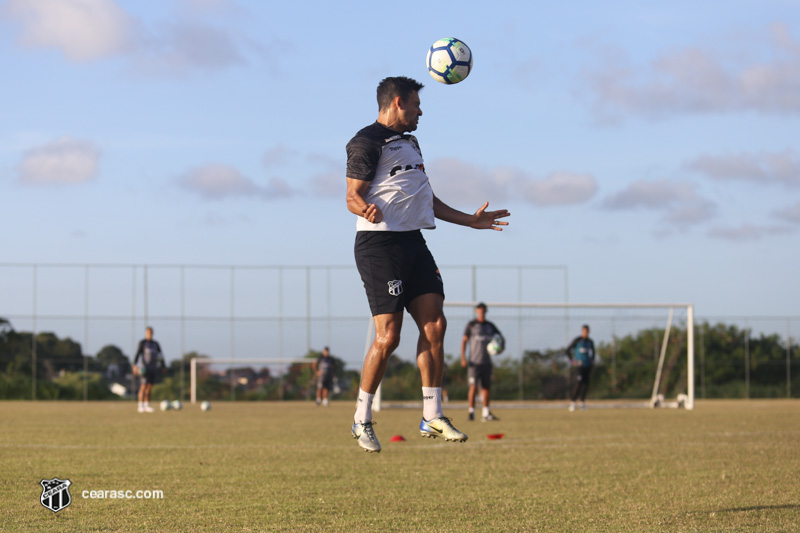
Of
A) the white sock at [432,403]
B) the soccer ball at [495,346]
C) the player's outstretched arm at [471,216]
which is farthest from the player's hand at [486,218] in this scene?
Answer: the soccer ball at [495,346]

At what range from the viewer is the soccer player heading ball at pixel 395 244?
593 centimetres

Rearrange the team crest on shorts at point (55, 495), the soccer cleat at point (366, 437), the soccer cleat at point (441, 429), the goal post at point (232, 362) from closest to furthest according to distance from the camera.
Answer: the soccer cleat at point (441, 429), the soccer cleat at point (366, 437), the team crest on shorts at point (55, 495), the goal post at point (232, 362)

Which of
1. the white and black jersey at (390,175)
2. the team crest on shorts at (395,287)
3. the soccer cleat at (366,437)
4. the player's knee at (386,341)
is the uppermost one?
the white and black jersey at (390,175)

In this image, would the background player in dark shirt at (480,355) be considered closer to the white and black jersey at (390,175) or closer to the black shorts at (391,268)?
the black shorts at (391,268)

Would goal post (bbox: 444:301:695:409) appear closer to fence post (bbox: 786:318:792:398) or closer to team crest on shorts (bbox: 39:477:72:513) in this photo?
fence post (bbox: 786:318:792:398)

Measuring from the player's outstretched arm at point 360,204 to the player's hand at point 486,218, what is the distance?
78 centimetres

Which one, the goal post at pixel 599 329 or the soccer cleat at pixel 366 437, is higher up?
the goal post at pixel 599 329

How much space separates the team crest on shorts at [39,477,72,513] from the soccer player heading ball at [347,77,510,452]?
2.07m

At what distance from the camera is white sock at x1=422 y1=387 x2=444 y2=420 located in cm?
608

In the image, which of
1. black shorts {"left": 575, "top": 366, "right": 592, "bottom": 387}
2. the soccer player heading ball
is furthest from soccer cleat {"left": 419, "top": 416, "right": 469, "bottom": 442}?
black shorts {"left": 575, "top": 366, "right": 592, "bottom": 387}

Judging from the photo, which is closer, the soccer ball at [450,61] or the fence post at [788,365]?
the soccer ball at [450,61]

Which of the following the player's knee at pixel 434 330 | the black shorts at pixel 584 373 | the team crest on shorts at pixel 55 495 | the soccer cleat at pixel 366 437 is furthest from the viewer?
the black shorts at pixel 584 373

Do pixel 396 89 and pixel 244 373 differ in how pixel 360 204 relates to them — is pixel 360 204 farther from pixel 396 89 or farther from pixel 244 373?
pixel 244 373

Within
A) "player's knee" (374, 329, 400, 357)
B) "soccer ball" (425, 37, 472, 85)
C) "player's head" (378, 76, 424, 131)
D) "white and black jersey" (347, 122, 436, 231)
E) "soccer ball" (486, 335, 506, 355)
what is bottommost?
"soccer ball" (486, 335, 506, 355)
